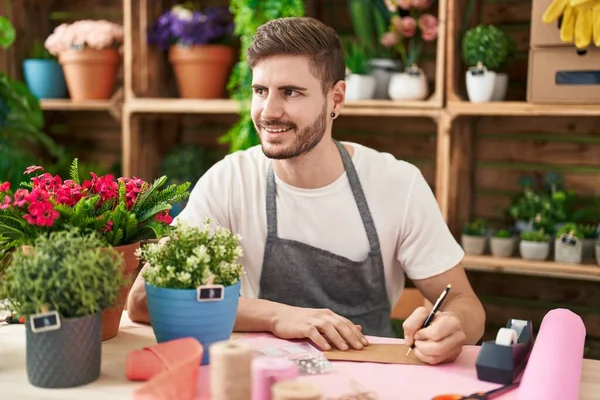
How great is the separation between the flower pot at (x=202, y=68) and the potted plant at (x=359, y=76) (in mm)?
609

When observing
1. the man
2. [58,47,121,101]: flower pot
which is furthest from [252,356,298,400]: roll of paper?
[58,47,121,101]: flower pot

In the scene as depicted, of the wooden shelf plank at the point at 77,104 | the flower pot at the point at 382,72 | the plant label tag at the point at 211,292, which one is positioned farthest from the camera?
the wooden shelf plank at the point at 77,104

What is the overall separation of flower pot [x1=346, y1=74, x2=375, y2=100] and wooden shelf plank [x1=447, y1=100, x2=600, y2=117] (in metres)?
0.31

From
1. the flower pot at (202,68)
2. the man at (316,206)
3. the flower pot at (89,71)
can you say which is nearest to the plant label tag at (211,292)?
the man at (316,206)

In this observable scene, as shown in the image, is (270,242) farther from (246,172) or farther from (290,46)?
(290,46)

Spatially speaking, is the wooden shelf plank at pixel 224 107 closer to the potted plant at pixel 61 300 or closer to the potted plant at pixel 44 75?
the potted plant at pixel 44 75

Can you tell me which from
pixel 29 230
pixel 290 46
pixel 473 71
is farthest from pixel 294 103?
Result: pixel 473 71

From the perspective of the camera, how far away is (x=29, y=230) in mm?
1230

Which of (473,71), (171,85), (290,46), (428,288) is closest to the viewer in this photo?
(290,46)

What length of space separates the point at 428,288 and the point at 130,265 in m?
0.83

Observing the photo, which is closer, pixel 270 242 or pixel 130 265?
pixel 130 265

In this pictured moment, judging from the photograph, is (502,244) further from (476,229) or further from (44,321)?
(44,321)

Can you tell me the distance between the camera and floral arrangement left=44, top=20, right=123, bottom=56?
314 centimetres

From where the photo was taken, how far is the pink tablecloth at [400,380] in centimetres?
108
